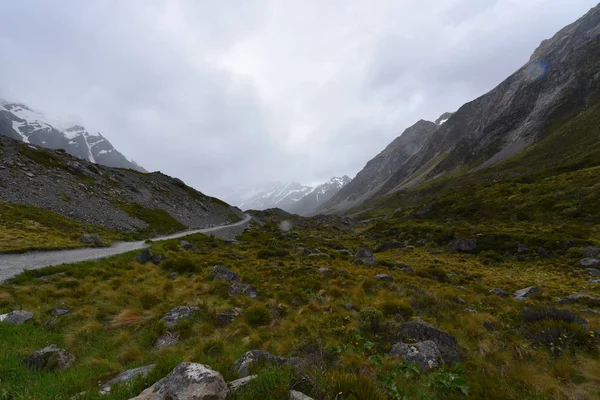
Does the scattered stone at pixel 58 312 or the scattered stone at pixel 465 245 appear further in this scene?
the scattered stone at pixel 465 245

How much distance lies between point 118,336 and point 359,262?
19624 millimetres

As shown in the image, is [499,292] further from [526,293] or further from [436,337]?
[436,337]

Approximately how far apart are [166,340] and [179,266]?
29.8 ft

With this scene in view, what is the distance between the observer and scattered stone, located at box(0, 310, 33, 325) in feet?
26.6

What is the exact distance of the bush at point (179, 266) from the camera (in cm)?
1595

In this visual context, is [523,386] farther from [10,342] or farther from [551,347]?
[10,342]

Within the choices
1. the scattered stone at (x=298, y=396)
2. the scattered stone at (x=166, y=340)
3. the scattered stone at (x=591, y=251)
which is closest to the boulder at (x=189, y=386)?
the scattered stone at (x=298, y=396)

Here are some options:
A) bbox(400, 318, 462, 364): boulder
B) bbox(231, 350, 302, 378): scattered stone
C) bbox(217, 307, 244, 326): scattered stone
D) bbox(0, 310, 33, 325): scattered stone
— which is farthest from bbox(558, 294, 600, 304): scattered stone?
bbox(0, 310, 33, 325): scattered stone

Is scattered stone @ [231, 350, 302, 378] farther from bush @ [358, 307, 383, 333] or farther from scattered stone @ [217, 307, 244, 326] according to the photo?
bush @ [358, 307, 383, 333]

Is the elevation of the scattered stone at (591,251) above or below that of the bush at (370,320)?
below

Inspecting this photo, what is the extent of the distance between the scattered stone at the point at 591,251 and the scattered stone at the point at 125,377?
1249 inches

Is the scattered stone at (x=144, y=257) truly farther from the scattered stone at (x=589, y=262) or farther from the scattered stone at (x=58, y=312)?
the scattered stone at (x=589, y=262)

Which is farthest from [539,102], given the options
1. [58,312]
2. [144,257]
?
[58,312]

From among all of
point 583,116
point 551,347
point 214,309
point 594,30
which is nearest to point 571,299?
point 551,347
